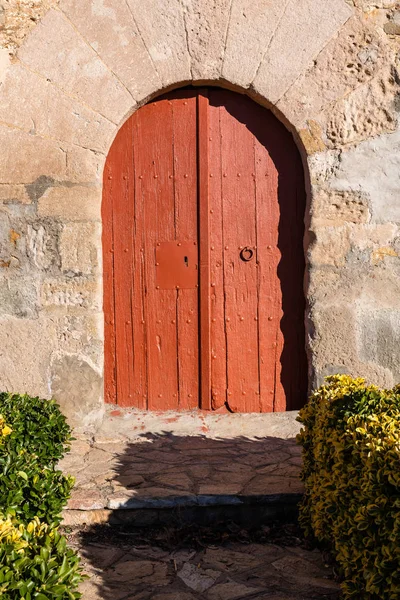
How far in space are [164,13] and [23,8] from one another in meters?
0.99

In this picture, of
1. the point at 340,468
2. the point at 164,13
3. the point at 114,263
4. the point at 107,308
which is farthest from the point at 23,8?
the point at 340,468

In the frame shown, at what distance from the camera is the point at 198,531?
3.10 metres

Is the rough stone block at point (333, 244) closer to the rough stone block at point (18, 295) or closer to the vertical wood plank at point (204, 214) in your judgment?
the vertical wood plank at point (204, 214)

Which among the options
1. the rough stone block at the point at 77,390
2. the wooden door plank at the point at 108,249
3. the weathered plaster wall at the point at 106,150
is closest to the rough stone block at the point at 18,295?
the weathered plaster wall at the point at 106,150

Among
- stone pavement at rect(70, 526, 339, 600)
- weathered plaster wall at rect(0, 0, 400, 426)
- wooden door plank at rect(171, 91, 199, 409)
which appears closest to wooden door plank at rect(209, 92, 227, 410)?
wooden door plank at rect(171, 91, 199, 409)

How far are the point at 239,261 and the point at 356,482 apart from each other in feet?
8.17

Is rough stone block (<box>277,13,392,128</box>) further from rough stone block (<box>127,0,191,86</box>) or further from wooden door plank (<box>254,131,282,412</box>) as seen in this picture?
rough stone block (<box>127,0,191,86</box>)

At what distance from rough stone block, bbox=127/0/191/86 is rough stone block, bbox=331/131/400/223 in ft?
4.26

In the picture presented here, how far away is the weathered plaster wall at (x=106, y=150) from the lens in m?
4.46

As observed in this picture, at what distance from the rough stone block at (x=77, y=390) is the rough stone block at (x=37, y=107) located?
5.21 ft

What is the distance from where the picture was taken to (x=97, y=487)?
335 cm

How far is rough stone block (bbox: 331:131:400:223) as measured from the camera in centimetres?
447

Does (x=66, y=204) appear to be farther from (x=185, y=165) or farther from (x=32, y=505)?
(x=32, y=505)

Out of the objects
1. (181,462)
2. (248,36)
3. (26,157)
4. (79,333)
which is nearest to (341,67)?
(248,36)
